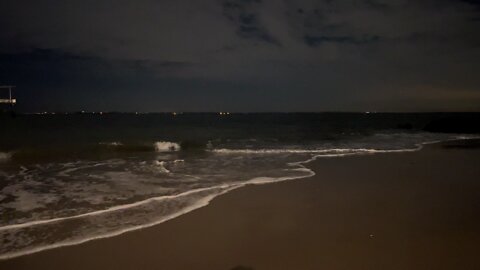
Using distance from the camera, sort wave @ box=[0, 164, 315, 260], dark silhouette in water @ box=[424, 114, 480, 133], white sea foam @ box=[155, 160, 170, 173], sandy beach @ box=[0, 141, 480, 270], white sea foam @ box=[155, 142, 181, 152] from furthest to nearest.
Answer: dark silhouette in water @ box=[424, 114, 480, 133] < white sea foam @ box=[155, 142, 181, 152] < white sea foam @ box=[155, 160, 170, 173] < wave @ box=[0, 164, 315, 260] < sandy beach @ box=[0, 141, 480, 270]

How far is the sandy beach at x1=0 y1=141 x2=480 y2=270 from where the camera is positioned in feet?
17.3

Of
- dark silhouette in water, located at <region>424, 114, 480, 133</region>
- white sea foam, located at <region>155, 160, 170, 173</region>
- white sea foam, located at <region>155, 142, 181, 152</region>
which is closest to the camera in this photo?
white sea foam, located at <region>155, 160, 170, 173</region>

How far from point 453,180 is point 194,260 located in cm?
920

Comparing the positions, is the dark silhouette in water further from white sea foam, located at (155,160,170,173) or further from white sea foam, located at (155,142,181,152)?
white sea foam, located at (155,160,170,173)

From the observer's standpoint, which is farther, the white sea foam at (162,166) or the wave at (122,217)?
the white sea foam at (162,166)

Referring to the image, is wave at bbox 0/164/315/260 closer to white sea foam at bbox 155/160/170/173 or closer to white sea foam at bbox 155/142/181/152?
white sea foam at bbox 155/160/170/173

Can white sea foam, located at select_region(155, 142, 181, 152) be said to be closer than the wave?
No

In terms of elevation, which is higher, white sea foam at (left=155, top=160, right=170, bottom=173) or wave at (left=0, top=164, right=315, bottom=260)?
white sea foam at (left=155, top=160, right=170, bottom=173)

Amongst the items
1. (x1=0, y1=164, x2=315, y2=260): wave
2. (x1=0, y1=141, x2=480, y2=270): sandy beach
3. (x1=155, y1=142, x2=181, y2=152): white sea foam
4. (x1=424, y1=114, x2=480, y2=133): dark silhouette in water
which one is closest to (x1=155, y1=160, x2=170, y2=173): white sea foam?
(x1=0, y1=164, x2=315, y2=260): wave

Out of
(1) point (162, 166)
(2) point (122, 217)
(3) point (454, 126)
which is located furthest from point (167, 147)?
(3) point (454, 126)

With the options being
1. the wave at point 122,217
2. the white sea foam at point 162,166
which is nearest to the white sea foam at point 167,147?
the white sea foam at point 162,166

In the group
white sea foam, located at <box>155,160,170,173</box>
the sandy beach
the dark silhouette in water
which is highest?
the dark silhouette in water

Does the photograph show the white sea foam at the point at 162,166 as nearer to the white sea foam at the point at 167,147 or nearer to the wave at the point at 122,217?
the wave at the point at 122,217

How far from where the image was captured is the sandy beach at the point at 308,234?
529 cm
